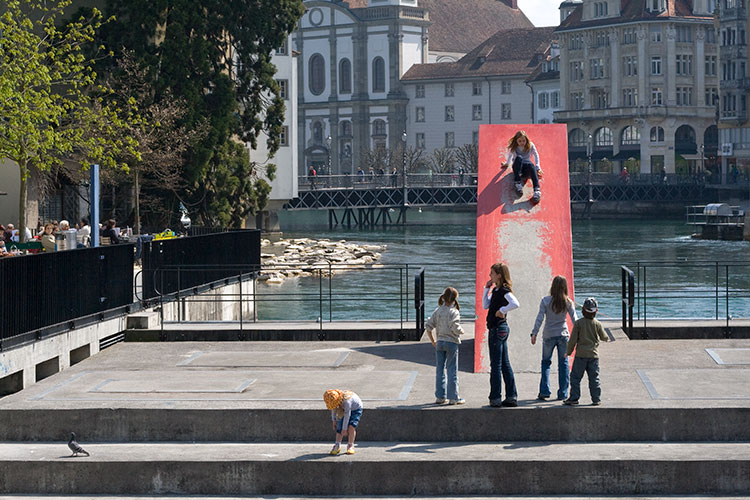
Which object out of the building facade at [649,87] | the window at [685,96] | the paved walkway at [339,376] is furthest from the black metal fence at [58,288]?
the window at [685,96]

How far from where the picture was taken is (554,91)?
444ft

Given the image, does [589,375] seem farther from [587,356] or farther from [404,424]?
[404,424]

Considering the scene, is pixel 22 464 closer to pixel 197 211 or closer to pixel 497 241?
pixel 497 241

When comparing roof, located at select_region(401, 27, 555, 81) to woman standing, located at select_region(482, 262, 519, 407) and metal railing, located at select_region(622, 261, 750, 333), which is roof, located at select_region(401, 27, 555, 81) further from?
woman standing, located at select_region(482, 262, 519, 407)

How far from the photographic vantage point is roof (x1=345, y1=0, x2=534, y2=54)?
529 feet

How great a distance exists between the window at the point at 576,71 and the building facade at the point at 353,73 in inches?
1057

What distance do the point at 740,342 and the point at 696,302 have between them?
2373 centimetres

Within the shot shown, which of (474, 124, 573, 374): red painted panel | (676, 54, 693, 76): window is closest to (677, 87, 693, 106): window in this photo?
(676, 54, 693, 76): window

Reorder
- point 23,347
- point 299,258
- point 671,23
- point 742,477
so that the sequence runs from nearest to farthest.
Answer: point 742,477
point 23,347
point 299,258
point 671,23

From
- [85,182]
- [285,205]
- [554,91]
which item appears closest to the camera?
[85,182]

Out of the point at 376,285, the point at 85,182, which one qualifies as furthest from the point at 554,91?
the point at 85,182

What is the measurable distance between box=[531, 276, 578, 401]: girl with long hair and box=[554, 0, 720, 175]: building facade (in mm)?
104710

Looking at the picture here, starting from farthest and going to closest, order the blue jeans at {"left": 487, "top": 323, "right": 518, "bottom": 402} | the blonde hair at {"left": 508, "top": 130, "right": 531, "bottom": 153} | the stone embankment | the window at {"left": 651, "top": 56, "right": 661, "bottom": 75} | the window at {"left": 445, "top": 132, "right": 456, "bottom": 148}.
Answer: the window at {"left": 445, "top": 132, "right": 456, "bottom": 148} → the window at {"left": 651, "top": 56, "right": 661, "bottom": 75} → the stone embankment → the blonde hair at {"left": 508, "top": 130, "right": 531, "bottom": 153} → the blue jeans at {"left": 487, "top": 323, "right": 518, "bottom": 402}

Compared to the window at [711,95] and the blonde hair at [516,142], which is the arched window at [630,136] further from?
the blonde hair at [516,142]
